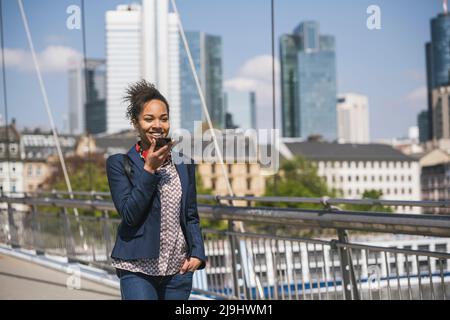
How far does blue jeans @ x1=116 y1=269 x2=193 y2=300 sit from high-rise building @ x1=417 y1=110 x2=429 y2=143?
17369 centimetres

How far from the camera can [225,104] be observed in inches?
7018

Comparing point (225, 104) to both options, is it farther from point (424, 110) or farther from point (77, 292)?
point (77, 292)

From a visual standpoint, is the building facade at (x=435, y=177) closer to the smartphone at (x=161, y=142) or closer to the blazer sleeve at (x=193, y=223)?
the blazer sleeve at (x=193, y=223)

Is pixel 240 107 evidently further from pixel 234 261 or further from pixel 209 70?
pixel 234 261

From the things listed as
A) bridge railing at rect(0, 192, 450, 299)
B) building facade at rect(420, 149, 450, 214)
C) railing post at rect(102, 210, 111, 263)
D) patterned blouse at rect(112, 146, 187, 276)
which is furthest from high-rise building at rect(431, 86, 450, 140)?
patterned blouse at rect(112, 146, 187, 276)

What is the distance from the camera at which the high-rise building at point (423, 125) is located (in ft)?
567

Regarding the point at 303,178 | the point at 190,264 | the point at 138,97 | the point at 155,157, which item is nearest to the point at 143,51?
the point at 303,178

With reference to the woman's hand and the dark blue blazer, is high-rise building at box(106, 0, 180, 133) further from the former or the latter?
the woman's hand

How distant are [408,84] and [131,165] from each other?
174238 mm

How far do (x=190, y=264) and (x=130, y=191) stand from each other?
0.39 meters

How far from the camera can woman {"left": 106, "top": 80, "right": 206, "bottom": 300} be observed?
9.73 ft

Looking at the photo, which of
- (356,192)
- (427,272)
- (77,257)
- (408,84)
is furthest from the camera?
(408,84)

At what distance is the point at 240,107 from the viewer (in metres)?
176
